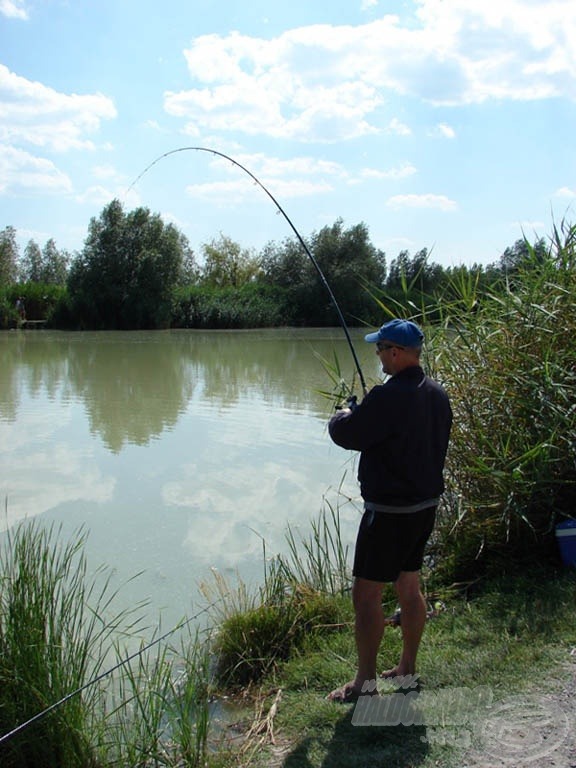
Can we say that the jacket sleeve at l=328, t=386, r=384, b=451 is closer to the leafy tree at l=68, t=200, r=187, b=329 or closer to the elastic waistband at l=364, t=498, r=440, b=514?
the elastic waistband at l=364, t=498, r=440, b=514

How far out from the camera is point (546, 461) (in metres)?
4.07

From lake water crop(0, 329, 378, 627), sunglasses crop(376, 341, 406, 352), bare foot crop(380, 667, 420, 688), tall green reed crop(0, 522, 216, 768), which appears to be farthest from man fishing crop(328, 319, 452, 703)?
lake water crop(0, 329, 378, 627)

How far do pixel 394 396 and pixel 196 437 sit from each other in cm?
808

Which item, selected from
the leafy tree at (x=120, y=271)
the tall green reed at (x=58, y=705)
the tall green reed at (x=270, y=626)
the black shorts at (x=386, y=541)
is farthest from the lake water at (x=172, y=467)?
the leafy tree at (x=120, y=271)

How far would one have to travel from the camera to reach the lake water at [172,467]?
18.6 feet

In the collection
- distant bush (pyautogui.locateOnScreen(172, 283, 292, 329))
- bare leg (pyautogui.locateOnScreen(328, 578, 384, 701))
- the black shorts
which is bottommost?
bare leg (pyautogui.locateOnScreen(328, 578, 384, 701))

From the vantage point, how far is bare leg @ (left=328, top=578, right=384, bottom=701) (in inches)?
111

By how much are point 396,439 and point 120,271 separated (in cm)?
3923

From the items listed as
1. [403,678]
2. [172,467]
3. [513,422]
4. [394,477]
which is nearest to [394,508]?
[394,477]

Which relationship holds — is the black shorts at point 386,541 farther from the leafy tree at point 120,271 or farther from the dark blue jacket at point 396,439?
the leafy tree at point 120,271

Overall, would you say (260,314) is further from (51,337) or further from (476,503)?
(476,503)

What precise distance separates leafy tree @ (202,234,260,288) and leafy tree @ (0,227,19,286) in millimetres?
16715

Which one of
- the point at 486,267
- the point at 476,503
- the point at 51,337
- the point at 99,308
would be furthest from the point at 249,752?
the point at 99,308

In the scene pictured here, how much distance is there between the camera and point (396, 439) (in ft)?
8.93
